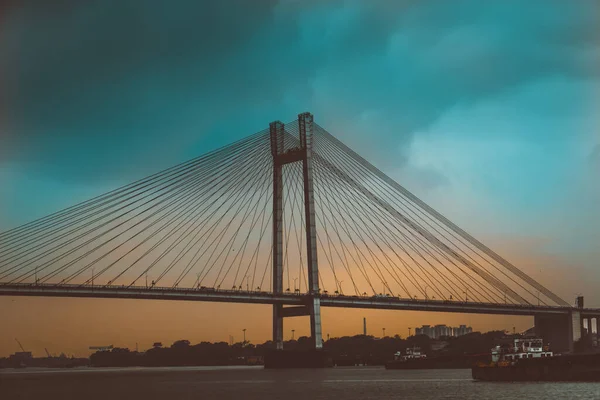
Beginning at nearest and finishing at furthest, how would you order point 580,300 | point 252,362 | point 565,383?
point 565,383
point 580,300
point 252,362

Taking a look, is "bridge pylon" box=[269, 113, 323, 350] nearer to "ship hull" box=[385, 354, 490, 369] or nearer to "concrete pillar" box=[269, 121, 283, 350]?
"concrete pillar" box=[269, 121, 283, 350]

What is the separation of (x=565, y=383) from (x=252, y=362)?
402ft

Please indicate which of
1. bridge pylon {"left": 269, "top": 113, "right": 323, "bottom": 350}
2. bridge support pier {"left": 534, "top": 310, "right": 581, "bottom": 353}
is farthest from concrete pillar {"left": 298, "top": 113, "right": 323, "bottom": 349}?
bridge support pier {"left": 534, "top": 310, "right": 581, "bottom": 353}

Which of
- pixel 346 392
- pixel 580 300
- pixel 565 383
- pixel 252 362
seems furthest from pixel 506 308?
pixel 252 362

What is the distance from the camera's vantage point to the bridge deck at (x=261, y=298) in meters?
79.1

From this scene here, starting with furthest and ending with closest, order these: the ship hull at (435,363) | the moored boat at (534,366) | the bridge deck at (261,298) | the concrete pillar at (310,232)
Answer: the ship hull at (435,363)
the concrete pillar at (310,232)
the bridge deck at (261,298)
the moored boat at (534,366)

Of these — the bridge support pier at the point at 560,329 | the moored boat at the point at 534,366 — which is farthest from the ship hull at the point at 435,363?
the moored boat at the point at 534,366

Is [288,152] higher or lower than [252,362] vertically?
higher

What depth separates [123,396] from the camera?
56719 mm

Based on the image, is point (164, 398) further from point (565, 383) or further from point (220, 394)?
point (565, 383)

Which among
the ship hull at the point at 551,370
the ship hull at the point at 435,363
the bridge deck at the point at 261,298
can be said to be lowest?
the ship hull at the point at 435,363

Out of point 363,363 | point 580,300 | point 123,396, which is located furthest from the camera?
point 363,363

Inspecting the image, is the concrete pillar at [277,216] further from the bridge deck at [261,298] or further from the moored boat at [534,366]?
the moored boat at [534,366]

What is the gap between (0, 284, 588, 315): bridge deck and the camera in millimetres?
79125
